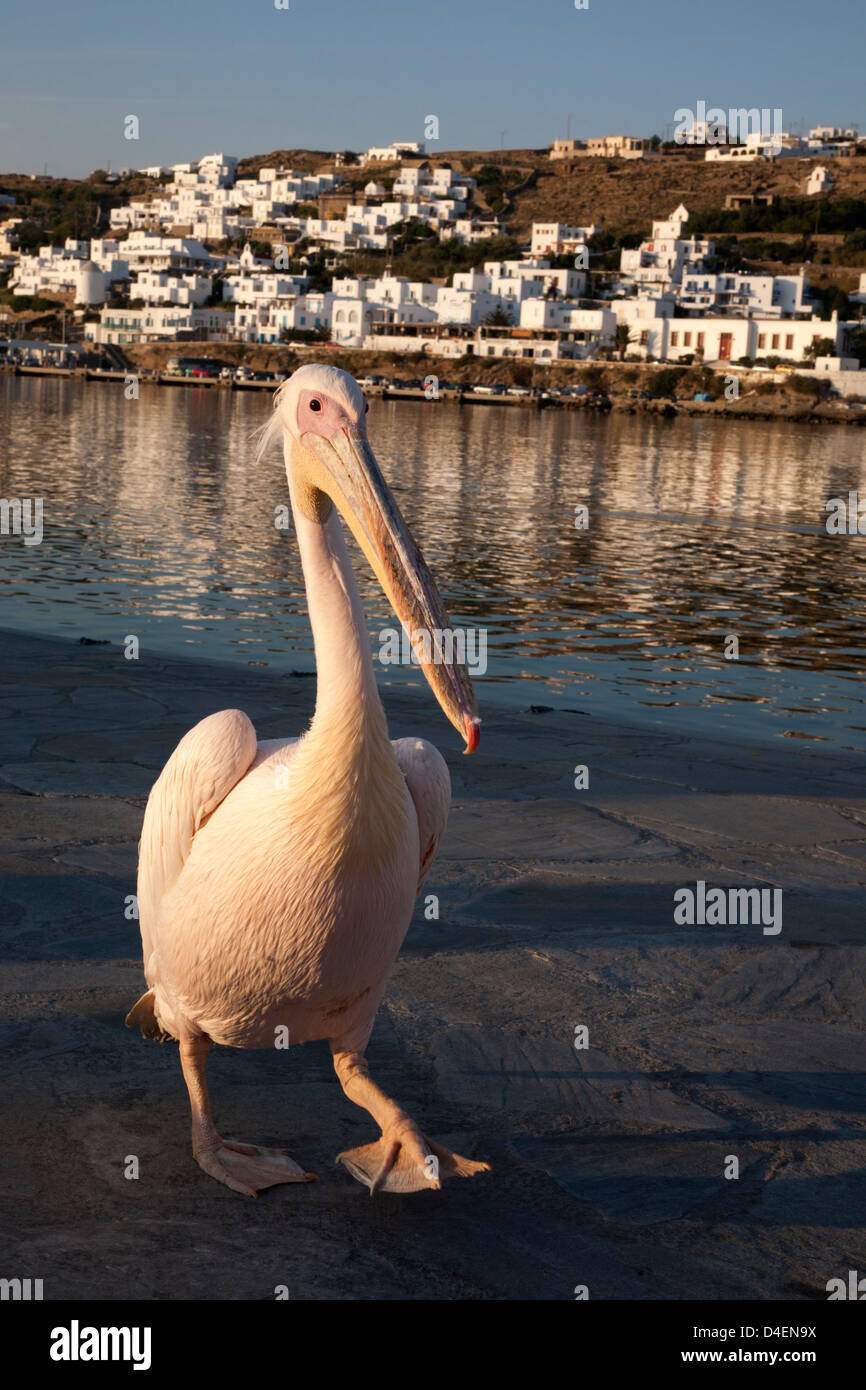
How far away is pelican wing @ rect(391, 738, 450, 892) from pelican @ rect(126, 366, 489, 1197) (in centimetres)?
21

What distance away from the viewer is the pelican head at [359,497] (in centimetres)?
264

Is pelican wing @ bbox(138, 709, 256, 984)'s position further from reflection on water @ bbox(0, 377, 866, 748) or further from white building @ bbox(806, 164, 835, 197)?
white building @ bbox(806, 164, 835, 197)

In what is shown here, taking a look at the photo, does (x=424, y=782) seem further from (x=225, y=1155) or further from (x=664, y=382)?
(x=664, y=382)

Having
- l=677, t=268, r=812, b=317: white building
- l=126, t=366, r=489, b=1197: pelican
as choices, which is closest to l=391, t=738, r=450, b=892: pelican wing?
l=126, t=366, r=489, b=1197: pelican

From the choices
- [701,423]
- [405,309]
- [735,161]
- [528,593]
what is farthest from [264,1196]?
[735,161]

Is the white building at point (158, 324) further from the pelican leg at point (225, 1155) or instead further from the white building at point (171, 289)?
the pelican leg at point (225, 1155)

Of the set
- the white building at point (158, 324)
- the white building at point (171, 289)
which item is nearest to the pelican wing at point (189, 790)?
the white building at point (158, 324)

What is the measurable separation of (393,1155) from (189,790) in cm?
92

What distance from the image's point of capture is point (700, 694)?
12.0 meters

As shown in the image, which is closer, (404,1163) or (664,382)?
(404,1163)

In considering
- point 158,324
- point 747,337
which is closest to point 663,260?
point 747,337

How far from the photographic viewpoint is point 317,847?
9.41 feet

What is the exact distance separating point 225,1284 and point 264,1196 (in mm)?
359

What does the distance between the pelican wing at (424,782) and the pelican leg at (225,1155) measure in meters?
0.69
